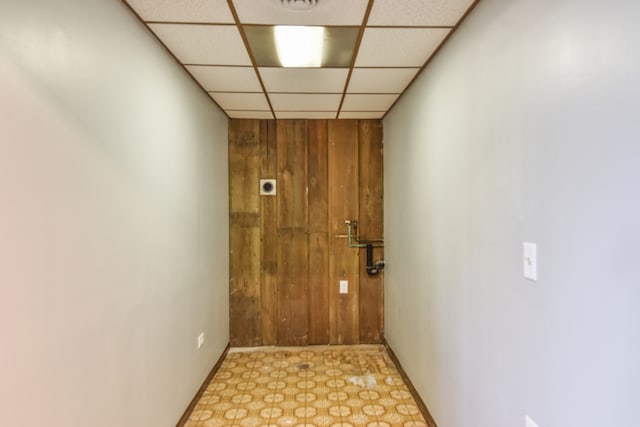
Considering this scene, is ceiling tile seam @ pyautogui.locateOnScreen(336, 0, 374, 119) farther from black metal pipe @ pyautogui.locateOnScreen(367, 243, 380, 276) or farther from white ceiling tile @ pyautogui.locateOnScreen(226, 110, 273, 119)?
black metal pipe @ pyautogui.locateOnScreen(367, 243, 380, 276)

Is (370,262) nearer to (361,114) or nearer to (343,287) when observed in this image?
(343,287)

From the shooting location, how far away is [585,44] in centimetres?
96

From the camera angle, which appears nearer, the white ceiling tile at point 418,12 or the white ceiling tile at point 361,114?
the white ceiling tile at point 418,12

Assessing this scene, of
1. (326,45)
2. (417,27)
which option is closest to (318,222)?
(326,45)

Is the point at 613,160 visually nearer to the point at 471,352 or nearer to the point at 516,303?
the point at 516,303

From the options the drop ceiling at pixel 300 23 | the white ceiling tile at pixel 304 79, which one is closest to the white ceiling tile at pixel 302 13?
the drop ceiling at pixel 300 23

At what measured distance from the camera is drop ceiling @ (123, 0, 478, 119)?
1.61 metres

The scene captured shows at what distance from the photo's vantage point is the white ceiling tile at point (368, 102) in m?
2.93

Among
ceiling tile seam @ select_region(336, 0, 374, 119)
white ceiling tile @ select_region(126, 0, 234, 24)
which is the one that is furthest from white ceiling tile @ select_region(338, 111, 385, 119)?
white ceiling tile @ select_region(126, 0, 234, 24)

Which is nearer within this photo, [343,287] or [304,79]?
[304,79]

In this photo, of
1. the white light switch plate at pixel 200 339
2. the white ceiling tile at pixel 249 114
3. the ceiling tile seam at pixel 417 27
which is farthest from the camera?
the white ceiling tile at pixel 249 114

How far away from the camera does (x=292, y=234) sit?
11.9 feet

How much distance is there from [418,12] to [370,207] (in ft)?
7.27

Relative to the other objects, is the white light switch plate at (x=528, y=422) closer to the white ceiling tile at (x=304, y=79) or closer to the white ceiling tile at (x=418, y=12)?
the white ceiling tile at (x=418, y=12)
